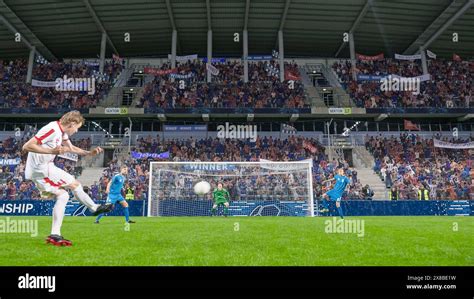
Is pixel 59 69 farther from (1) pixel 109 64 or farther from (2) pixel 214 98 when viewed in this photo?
(2) pixel 214 98

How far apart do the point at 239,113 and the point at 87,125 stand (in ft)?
48.3

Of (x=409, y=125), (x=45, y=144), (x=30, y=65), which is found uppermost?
(x=30, y=65)

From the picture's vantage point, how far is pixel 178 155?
1294 inches

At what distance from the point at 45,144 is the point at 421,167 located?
29.4 metres

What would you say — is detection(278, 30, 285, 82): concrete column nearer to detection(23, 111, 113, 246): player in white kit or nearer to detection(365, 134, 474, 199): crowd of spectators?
detection(365, 134, 474, 199): crowd of spectators

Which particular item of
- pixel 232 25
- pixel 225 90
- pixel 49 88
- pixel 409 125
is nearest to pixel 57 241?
pixel 225 90

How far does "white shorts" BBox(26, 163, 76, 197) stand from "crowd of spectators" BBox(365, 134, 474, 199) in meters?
22.6

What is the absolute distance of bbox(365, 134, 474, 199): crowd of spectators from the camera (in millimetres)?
24938

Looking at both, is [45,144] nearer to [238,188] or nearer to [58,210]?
[58,210]

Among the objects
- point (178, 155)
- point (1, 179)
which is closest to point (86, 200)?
point (1, 179)

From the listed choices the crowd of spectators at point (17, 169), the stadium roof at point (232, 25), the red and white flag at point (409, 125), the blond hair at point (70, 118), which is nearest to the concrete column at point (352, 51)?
the stadium roof at point (232, 25)

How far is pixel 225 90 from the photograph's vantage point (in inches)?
1431

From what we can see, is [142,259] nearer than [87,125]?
Yes

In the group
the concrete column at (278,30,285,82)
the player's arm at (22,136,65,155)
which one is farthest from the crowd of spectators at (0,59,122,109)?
the player's arm at (22,136,65,155)
